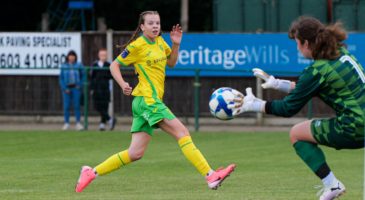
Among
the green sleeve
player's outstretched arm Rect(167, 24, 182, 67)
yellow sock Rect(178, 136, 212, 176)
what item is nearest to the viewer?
the green sleeve

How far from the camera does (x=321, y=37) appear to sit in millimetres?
8930

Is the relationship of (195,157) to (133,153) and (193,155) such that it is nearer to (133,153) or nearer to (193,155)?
(193,155)

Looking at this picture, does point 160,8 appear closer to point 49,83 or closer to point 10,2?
point 10,2

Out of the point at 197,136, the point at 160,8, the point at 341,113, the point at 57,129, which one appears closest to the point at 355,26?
the point at 197,136

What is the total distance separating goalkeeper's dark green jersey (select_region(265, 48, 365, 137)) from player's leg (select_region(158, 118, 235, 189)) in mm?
2221

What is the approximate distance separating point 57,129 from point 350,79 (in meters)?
15.5

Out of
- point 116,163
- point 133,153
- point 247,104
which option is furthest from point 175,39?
point 247,104

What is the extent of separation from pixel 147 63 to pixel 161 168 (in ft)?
12.8

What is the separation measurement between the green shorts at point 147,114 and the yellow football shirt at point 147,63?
125mm

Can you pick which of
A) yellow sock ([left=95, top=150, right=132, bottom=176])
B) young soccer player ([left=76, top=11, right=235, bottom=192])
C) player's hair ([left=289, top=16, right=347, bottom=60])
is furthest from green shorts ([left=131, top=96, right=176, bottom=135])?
player's hair ([left=289, top=16, right=347, bottom=60])

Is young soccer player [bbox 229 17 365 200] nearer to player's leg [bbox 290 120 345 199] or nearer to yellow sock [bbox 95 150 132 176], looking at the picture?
player's leg [bbox 290 120 345 199]

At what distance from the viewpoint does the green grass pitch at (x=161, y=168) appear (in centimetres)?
1207

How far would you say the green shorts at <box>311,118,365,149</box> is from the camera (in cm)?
899

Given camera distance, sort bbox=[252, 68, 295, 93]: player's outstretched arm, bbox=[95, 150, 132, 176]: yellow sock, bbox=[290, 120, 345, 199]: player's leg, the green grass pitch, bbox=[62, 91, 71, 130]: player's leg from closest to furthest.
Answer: bbox=[252, 68, 295, 93]: player's outstretched arm < bbox=[290, 120, 345, 199]: player's leg < bbox=[95, 150, 132, 176]: yellow sock < the green grass pitch < bbox=[62, 91, 71, 130]: player's leg
